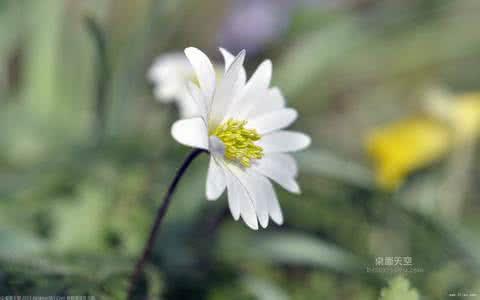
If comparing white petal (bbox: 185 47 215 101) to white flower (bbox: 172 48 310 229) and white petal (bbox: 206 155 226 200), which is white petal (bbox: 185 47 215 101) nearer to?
white flower (bbox: 172 48 310 229)

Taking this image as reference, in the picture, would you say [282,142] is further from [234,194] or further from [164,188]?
[164,188]

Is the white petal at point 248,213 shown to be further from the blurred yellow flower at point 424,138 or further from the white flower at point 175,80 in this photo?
the blurred yellow flower at point 424,138

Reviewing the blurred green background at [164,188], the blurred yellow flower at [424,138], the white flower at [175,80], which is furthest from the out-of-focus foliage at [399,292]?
the blurred yellow flower at [424,138]

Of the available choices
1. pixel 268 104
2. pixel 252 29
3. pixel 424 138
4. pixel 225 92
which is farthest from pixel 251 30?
pixel 225 92

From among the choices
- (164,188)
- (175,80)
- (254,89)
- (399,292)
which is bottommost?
(399,292)

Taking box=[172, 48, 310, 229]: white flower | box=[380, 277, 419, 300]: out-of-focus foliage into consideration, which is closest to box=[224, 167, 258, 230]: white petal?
box=[172, 48, 310, 229]: white flower

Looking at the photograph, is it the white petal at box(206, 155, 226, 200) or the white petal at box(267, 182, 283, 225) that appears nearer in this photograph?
the white petal at box(206, 155, 226, 200)
